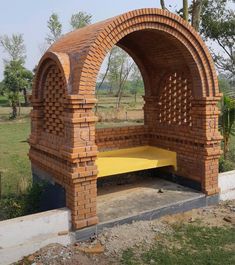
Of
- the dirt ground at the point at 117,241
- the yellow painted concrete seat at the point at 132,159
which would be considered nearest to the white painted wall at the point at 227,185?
the dirt ground at the point at 117,241

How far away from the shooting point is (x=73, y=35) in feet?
18.5

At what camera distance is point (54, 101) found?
537cm

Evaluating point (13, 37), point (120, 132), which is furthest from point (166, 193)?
point (13, 37)

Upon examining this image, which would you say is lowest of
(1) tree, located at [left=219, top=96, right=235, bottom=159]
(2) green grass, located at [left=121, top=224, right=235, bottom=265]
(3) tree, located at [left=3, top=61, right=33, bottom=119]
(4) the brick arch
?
(2) green grass, located at [left=121, top=224, right=235, bottom=265]

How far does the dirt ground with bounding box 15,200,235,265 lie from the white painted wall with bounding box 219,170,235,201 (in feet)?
2.00

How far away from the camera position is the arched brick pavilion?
4656mm

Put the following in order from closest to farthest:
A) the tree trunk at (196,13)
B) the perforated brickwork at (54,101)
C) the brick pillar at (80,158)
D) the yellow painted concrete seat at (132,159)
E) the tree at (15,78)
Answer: the brick pillar at (80,158), the perforated brickwork at (54,101), the yellow painted concrete seat at (132,159), the tree trunk at (196,13), the tree at (15,78)

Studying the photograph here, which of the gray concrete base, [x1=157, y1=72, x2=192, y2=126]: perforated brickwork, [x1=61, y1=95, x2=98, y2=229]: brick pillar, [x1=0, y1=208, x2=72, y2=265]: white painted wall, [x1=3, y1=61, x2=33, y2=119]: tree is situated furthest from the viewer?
[x1=3, y1=61, x2=33, y2=119]: tree

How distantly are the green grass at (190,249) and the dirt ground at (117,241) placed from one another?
0.13m

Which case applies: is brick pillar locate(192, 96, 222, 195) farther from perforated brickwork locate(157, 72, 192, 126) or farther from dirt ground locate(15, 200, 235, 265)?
dirt ground locate(15, 200, 235, 265)

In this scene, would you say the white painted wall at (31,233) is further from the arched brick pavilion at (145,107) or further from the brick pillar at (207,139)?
the brick pillar at (207,139)

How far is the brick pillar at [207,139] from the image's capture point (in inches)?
231

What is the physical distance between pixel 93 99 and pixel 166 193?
247 cm

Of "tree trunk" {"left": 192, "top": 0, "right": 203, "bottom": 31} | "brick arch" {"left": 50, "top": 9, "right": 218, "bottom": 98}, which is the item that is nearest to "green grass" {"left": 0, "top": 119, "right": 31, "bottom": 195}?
"brick arch" {"left": 50, "top": 9, "right": 218, "bottom": 98}
